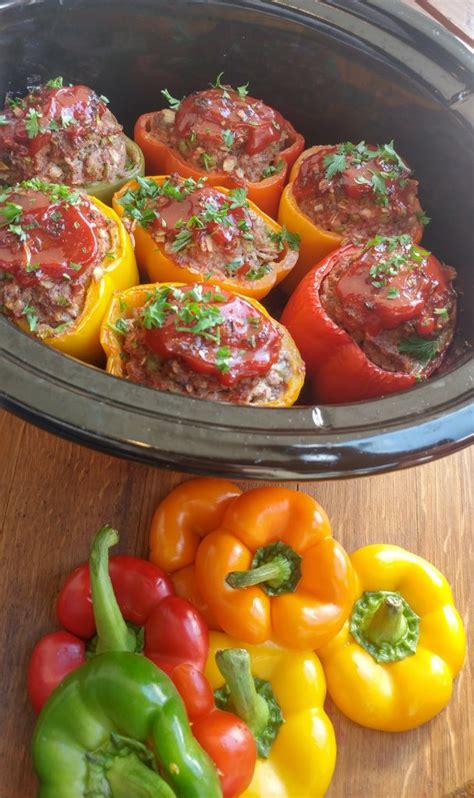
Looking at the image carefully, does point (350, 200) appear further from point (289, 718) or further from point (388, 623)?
point (289, 718)

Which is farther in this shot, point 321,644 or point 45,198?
point 45,198

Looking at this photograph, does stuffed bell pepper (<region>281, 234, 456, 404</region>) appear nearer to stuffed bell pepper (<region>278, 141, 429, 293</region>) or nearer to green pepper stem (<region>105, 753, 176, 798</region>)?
stuffed bell pepper (<region>278, 141, 429, 293</region>)

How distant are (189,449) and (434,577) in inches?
36.0

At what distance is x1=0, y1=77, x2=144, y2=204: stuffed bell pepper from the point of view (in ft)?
8.39

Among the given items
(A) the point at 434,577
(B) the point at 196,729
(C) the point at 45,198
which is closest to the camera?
(B) the point at 196,729

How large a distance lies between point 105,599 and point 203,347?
73 cm

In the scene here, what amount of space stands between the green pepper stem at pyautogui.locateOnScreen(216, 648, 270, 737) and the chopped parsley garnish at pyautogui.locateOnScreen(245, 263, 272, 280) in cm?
123

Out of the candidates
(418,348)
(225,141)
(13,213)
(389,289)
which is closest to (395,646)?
(418,348)

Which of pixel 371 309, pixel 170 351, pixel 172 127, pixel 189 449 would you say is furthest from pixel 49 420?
pixel 172 127

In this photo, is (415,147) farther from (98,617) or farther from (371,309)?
(98,617)

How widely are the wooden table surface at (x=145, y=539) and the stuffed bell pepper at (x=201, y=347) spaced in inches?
12.4

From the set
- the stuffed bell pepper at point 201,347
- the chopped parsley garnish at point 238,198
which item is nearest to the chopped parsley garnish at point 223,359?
the stuffed bell pepper at point 201,347

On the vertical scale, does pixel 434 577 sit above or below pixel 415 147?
below

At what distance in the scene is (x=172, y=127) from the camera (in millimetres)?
2824
